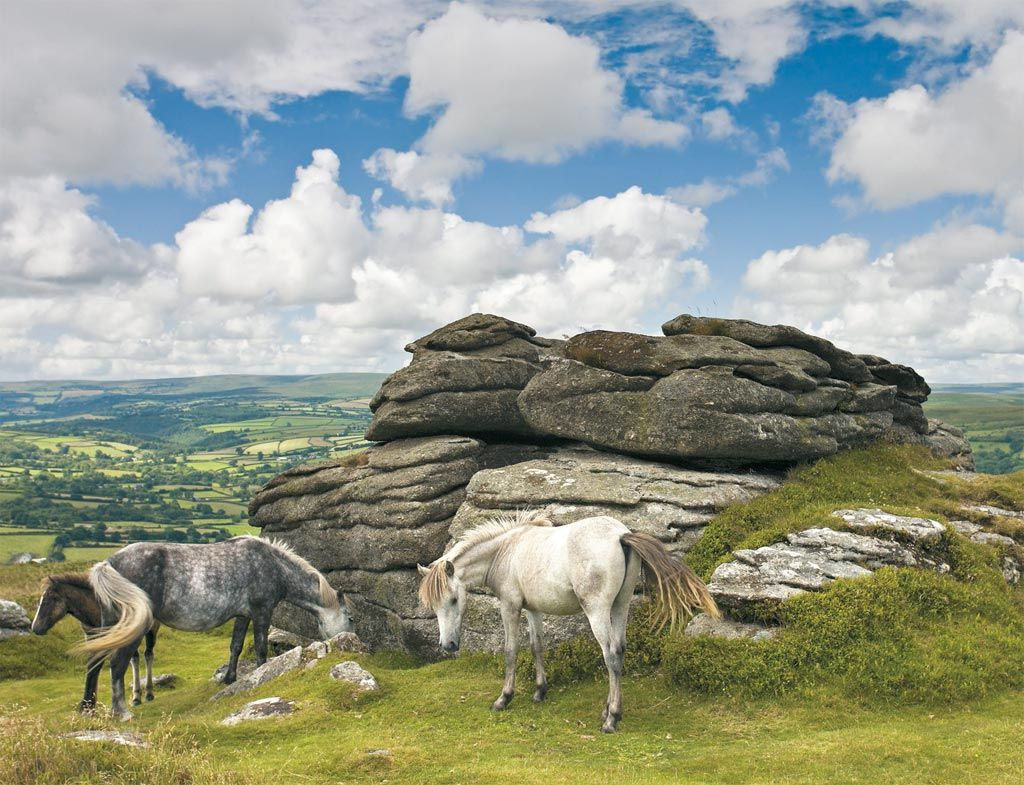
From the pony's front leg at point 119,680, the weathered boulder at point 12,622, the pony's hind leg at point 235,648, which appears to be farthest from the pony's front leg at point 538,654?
the weathered boulder at point 12,622

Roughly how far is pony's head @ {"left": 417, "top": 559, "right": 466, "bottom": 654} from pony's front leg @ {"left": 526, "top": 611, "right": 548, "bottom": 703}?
171cm

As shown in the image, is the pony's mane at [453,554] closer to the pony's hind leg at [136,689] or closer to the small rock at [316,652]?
the small rock at [316,652]

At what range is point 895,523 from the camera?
62.0 feet

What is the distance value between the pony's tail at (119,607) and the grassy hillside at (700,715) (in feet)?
6.59

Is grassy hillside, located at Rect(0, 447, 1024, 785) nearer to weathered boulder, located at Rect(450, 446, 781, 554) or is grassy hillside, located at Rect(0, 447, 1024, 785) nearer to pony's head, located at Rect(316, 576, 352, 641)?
weathered boulder, located at Rect(450, 446, 781, 554)

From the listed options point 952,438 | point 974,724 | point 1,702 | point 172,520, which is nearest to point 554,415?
point 974,724

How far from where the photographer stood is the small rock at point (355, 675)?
52.6 ft

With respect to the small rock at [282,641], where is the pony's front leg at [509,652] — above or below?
above

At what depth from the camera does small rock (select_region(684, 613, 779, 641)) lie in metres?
15.7

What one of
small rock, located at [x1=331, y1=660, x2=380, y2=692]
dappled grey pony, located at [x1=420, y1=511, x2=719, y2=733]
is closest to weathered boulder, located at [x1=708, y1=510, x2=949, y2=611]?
dappled grey pony, located at [x1=420, y1=511, x2=719, y2=733]

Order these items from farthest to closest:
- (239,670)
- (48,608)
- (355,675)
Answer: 1. (239,670)
2. (48,608)
3. (355,675)

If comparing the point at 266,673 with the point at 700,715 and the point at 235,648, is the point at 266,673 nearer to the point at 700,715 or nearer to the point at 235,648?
the point at 235,648

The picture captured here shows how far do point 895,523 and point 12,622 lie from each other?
1199 inches

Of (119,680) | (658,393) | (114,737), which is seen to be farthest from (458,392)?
(114,737)
